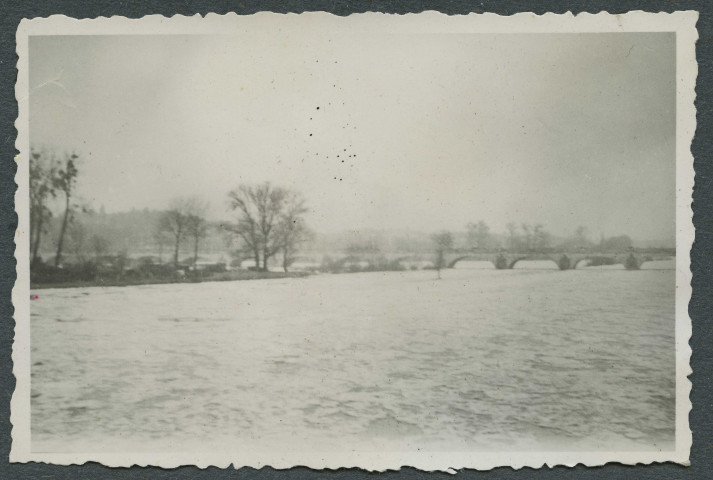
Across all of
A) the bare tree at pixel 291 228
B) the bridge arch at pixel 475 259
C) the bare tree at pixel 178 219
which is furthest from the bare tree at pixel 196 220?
the bridge arch at pixel 475 259

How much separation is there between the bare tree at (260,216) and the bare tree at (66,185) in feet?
3.00

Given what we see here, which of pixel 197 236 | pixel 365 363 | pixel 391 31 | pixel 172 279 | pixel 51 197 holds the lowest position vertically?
pixel 365 363

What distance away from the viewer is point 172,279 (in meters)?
2.71

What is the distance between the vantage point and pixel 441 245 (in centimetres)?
267

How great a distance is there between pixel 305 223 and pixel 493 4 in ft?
5.42

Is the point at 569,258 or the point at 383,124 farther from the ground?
the point at 383,124

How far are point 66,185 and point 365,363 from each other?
6.55ft

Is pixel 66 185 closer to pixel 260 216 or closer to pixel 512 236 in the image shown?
pixel 260 216

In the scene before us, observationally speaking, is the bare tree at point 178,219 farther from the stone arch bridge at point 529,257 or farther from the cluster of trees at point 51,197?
the stone arch bridge at point 529,257

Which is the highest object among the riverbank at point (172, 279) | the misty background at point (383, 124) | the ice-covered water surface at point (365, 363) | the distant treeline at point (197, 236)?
the misty background at point (383, 124)

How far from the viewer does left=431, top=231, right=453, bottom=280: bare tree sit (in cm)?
266

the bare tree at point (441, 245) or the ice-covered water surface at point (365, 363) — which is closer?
the ice-covered water surface at point (365, 363)

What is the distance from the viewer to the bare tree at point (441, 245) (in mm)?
2660

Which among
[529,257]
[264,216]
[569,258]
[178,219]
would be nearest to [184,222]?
[178,219]
